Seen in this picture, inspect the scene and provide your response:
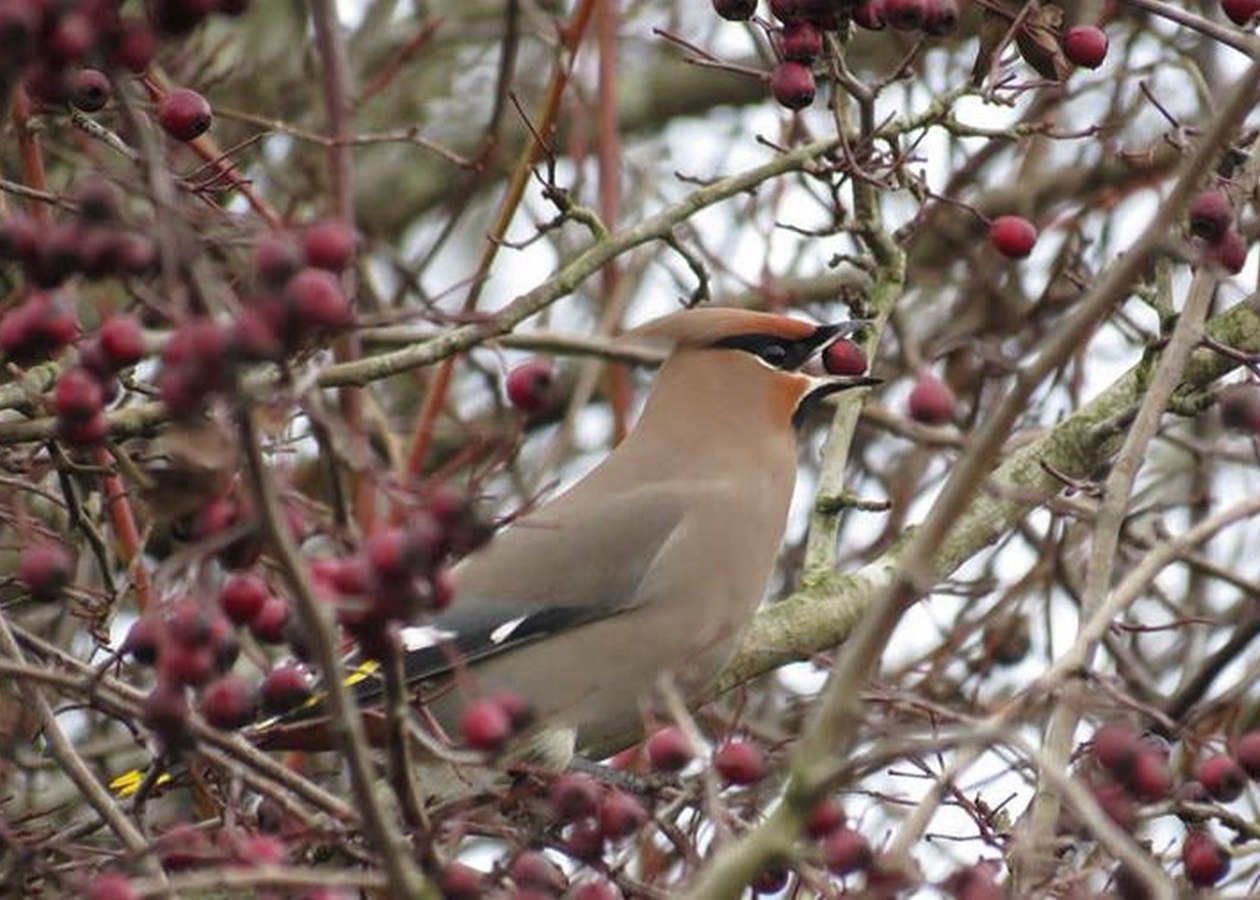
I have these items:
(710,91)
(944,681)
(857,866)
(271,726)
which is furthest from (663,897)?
(710,91)

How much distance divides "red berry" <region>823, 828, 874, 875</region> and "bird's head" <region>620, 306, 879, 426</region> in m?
2.30

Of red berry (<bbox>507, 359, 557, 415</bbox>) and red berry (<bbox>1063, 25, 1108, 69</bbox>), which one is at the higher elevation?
red berry (<bbox>1063, 25, 1108, 69</bbox>)

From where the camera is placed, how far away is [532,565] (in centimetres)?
462

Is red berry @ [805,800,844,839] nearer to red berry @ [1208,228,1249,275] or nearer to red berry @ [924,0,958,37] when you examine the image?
red berry @ [1208,228,1249,275]

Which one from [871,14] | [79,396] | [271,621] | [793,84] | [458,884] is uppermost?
[871,14]

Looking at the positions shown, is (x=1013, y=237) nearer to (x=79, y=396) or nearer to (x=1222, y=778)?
(x=1222, y=778)

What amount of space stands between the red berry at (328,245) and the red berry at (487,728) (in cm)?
45

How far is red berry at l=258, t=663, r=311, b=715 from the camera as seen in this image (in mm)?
2795

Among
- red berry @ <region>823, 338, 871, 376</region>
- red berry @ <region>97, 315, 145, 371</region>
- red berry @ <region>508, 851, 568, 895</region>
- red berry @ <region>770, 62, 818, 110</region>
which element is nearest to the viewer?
red berry @ <region>97, 315, 145, 371</region>

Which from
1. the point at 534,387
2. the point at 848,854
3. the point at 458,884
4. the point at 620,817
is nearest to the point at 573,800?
the point at 620,817

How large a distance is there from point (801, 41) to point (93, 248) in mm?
1741

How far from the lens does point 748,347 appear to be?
485 cm

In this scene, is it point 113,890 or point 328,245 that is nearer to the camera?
point 113,890

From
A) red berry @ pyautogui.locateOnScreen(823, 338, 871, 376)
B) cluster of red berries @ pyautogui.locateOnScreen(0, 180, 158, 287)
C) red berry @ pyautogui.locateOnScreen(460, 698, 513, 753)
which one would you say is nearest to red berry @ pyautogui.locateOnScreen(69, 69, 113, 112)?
cluster of red berries @ pyautogui.locateOnScreen(0, 180, 158, 287)
